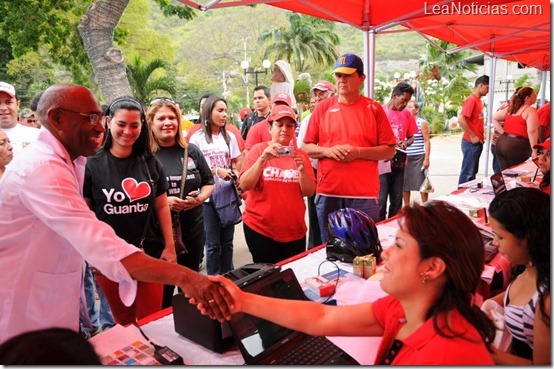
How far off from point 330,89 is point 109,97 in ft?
15.9

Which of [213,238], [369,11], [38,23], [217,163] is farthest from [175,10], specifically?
[213,238]

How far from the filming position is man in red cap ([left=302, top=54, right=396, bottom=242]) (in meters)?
3.39

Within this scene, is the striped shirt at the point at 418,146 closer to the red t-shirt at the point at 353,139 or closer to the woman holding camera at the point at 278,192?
the red t-shirt at the point at 353,139

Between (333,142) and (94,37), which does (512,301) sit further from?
(94,37)

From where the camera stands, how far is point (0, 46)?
18359 millimetres

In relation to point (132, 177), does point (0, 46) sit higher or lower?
higher

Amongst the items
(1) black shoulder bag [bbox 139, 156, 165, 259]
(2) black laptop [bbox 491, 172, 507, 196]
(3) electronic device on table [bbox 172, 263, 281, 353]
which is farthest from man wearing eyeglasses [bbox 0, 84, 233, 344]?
(2) black laptop [bbox 491, 172, 507, 196]

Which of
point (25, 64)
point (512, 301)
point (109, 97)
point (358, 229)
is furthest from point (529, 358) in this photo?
point (25, 64)

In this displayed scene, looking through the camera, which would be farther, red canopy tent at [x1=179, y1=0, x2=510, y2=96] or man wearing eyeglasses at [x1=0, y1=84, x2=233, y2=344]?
red canopy tent at [x1=179, y1=0, x2=510, y2=96]

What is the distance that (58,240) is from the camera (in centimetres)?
165

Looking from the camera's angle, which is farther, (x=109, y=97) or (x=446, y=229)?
(x=109, y=97)

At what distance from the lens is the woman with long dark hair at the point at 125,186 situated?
242cm

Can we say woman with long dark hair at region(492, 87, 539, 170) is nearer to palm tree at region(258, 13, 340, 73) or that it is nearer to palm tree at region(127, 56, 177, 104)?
palm tree at region(127, 56, 177, 104)

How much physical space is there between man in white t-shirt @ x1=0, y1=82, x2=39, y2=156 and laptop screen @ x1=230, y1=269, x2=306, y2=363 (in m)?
2.74
